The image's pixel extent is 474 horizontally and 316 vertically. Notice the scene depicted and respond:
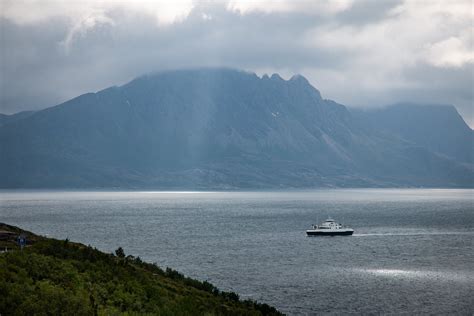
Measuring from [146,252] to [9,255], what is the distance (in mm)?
78001

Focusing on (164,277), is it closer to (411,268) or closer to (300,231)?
(411,268)

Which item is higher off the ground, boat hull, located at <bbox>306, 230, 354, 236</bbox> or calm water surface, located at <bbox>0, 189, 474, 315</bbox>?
boat hull, located at <bbox>306, 230, 354, 236</bbox>

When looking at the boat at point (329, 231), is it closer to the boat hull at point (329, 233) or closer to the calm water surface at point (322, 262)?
the boat hull at point (329, 233)

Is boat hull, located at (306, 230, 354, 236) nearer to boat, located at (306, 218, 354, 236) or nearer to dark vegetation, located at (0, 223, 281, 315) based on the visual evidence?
boat, located at (306, 218, 354, 236)

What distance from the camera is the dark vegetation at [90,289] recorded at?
137ft

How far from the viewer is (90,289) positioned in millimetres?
51469

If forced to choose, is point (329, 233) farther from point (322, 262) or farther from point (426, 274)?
point (426, 274)

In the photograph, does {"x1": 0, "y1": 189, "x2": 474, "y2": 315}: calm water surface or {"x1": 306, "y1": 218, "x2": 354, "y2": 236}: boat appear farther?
{"x1": 306, "y1": 218, "x2": 354, "y2": 236}: boat

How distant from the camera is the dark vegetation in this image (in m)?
41.6

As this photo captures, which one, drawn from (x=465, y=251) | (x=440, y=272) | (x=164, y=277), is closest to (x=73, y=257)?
(x=164, y=277)

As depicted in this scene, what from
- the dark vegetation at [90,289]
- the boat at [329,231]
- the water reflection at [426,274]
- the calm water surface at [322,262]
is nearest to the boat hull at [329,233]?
the boat at [329,231]

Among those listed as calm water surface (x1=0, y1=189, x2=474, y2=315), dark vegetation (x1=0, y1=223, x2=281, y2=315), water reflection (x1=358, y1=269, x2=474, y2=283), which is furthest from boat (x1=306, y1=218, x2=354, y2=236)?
dark vegetation (x1=0, y1=223, x2=281, y2=315)

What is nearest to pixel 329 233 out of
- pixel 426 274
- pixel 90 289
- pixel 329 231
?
pixel 329 231

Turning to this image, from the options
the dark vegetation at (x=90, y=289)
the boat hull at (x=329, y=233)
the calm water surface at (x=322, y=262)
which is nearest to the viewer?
the dark vegetation at (x=90, y=289)
